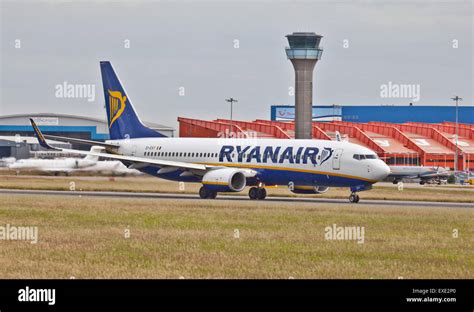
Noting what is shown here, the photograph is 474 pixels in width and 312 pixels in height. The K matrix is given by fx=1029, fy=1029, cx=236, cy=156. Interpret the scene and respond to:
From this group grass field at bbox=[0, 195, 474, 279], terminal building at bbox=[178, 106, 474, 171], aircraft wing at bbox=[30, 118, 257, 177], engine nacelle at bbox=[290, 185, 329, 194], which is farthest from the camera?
terminal building at bbox=[178, 106, 474, 171]

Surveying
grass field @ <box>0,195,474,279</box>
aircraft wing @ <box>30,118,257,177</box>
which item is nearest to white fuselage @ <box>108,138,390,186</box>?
aircraft wing @ <box>30,118,257,177</box>

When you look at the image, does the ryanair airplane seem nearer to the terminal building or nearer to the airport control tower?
the terminal building

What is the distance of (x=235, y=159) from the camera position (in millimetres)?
63406

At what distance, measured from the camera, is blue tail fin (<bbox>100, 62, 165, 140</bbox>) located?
70375mm

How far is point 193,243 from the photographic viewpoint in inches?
1257

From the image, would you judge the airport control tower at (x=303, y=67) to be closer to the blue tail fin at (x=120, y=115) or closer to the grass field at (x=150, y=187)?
the grass field at (x=150, y=187)

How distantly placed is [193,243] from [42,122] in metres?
139

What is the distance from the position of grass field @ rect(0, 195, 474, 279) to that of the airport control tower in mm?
97674

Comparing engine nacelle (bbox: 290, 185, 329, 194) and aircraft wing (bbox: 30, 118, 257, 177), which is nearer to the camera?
engine nacelle (bbox: 290, 185, 329, 194)

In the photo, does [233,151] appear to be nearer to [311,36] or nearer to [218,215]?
[218,215]

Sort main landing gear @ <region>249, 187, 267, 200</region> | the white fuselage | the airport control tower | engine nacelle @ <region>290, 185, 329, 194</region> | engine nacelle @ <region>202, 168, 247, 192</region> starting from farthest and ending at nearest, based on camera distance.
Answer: the airport control tower
engine nacelle @ <region>290, 185, 329, 194</region>
main landing gear @ <region>249, 187, 267, 200</region>
engine nacelle @ <region>202, 168, 247, 192</region>
the white fuselage

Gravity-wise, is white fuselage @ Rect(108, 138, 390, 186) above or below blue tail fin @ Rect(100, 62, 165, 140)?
below

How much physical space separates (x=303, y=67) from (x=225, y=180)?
9142 centimetres

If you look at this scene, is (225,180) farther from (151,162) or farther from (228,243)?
(228,243)
